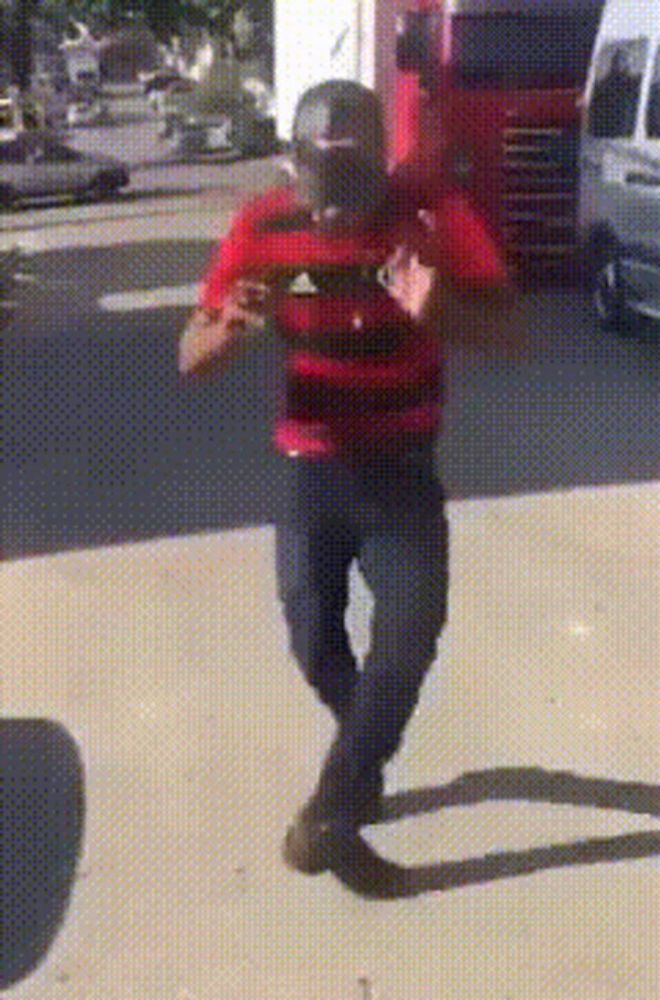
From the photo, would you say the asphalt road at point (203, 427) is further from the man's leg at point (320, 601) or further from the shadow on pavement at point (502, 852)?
the man's leg at point (320, 601)

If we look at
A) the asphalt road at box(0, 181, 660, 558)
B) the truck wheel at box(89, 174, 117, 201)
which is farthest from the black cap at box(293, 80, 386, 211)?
the truck wheel at box(89, 174, 117, 201)

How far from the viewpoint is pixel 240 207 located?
3.90m

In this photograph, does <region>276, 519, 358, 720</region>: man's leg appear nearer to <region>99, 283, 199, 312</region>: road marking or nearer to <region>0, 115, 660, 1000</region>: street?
<region>0, 115, 660, 1000</region>: street

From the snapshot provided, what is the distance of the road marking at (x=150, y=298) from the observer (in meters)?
15.8

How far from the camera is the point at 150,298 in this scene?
16.4m

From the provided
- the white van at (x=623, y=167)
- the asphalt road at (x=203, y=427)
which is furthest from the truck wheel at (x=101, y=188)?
the white van at (x=623, y=167)

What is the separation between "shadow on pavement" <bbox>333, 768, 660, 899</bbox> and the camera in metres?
4.12

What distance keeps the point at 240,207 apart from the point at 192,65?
97.1 m

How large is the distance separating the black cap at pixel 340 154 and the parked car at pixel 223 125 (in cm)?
3912

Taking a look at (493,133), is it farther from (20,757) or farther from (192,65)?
(192,65)

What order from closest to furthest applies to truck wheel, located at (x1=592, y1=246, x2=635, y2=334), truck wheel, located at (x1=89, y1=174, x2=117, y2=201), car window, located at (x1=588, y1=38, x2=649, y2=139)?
car window, located at (x1=588, y1=38, x2=649, y2=139)
truck wheel, located at (x1=592, y1=246, x2=635, y2=334)
truck wheel, located at (x1=89, y1=174, x2=117, y2=201)

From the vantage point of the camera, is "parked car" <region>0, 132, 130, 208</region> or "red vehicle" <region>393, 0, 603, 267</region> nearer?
"red vehicle" <region>393, 0, 603, 267</region>

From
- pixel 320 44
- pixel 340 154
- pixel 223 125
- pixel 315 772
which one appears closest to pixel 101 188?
pixel 320 44

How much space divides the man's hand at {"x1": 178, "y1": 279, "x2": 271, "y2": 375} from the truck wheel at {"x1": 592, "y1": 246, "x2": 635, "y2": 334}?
29.4ft
